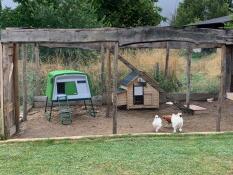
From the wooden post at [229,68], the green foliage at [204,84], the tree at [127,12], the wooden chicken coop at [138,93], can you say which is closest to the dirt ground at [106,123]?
the wooden chicken coop at [138,93]

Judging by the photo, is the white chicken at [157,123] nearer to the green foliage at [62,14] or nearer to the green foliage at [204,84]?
the green foliage at [204,84]

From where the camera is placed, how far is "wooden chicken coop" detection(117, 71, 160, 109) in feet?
36.0

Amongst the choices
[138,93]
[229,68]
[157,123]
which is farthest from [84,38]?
[229,68]

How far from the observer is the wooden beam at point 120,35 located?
7.48 m

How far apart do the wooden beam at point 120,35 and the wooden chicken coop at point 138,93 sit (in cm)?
325

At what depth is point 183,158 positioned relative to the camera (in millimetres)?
6230

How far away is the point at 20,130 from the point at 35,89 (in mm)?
3284

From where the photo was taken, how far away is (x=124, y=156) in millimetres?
6348

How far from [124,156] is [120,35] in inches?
87.5

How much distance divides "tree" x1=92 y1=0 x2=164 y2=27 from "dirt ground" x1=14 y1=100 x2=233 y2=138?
15.2 metres

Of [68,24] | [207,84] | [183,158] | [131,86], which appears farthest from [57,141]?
[68,24]

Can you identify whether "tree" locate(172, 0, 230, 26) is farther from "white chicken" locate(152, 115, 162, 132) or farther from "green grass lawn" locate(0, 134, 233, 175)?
"green grass lawn" locate(0, 134, 233, 175)

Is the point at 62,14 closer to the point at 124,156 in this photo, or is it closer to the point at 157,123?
the point at 157,123

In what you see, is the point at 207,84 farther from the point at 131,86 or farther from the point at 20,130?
the point at 20,130
